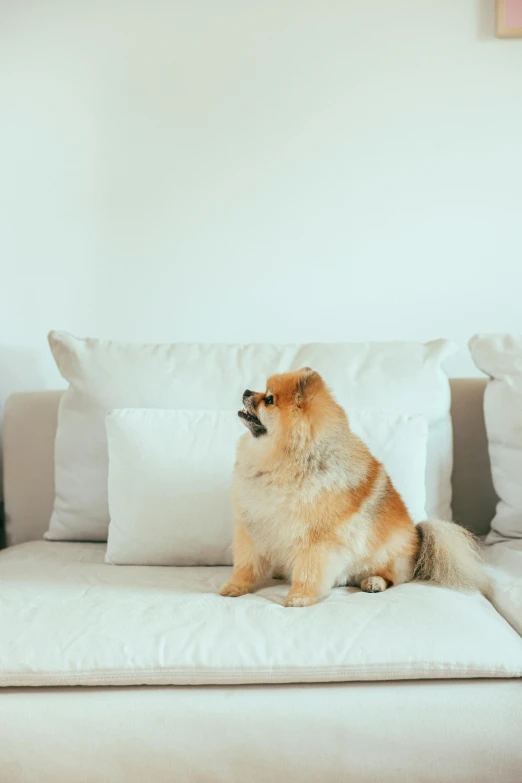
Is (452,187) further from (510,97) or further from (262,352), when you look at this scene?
(262,352)

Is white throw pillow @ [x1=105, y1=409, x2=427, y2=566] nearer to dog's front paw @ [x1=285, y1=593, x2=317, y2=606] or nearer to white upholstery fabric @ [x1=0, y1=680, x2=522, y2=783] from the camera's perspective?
dog's front paw @ [x1=285, y1=593, x2=317, y2=606]

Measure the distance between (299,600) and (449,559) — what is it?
33 cm

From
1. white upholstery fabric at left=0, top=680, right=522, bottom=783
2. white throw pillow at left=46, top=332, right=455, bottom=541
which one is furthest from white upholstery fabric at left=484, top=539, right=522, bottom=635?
white upholstery fabric at left=0, top=680, right=522, bottom=783

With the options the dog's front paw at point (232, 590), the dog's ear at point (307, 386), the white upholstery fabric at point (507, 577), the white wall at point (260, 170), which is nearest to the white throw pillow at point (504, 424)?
the white upholstery fabric at point (507, 577)

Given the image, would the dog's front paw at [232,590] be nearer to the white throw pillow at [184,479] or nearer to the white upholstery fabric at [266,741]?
the white throw pillow at [184,479]

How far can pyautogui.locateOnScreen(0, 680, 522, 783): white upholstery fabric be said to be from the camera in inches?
41.6

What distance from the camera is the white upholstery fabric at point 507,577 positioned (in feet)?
4.47

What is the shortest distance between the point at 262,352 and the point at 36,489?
2.45ft

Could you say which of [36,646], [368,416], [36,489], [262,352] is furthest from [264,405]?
[36,489]

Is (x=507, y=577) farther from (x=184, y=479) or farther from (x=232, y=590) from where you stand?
(x=184, y=479)

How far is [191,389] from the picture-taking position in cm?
185

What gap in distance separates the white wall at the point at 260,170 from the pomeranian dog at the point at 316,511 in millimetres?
818

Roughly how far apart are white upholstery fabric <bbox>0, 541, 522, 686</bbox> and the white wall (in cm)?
105

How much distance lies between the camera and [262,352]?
1.93 m
